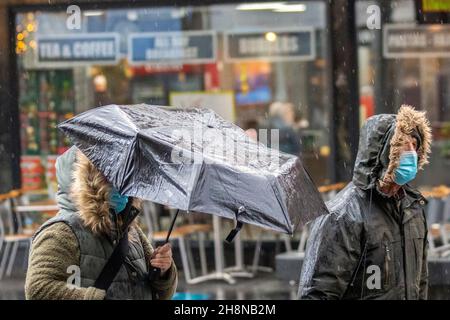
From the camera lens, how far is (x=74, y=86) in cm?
1238

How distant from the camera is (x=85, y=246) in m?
4.34

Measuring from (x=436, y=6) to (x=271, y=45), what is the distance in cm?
220

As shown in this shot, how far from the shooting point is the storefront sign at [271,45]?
1198 cm

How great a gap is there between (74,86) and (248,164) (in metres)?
8.45

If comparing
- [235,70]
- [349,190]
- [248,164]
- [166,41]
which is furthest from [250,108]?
[248,164]

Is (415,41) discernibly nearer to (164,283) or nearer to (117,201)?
(164,283)

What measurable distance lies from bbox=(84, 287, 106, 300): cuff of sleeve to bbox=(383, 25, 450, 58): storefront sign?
319 inches

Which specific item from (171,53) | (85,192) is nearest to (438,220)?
(171,53)

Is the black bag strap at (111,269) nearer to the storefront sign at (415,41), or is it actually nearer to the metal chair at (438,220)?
the metal chair at (438,220)

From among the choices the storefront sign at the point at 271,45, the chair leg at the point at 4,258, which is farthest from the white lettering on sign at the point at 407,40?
the chair leg at the point at 4,258

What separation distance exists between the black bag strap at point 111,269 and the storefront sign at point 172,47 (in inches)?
308

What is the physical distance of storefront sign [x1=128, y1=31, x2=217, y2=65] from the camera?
39.4 feet

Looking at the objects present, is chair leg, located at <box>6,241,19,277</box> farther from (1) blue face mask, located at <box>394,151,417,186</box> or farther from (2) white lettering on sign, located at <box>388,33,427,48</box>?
(1) blue face mask, located at <box>394,151,417,186</box>
